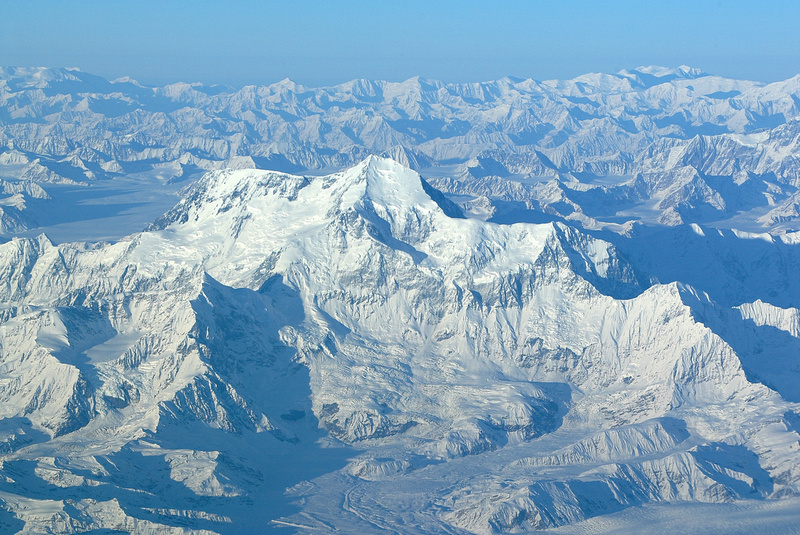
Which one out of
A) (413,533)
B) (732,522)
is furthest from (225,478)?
(732,522)

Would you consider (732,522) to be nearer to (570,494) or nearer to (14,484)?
(570,494)

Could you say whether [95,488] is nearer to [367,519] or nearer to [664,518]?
[367,519]

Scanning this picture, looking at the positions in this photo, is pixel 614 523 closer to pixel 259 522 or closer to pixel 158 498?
pixel 259 522

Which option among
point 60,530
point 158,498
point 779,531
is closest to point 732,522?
point 779,531

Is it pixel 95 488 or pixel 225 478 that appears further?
pixel 225 478

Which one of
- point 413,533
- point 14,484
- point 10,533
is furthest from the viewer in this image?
point 413,533

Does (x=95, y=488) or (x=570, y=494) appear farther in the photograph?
(x=570, y=494)

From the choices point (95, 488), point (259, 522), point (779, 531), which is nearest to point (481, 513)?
point (259, 522)

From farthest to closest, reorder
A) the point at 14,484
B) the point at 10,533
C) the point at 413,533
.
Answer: the point at 413,533
the point at 14,484
the point at 10,533
